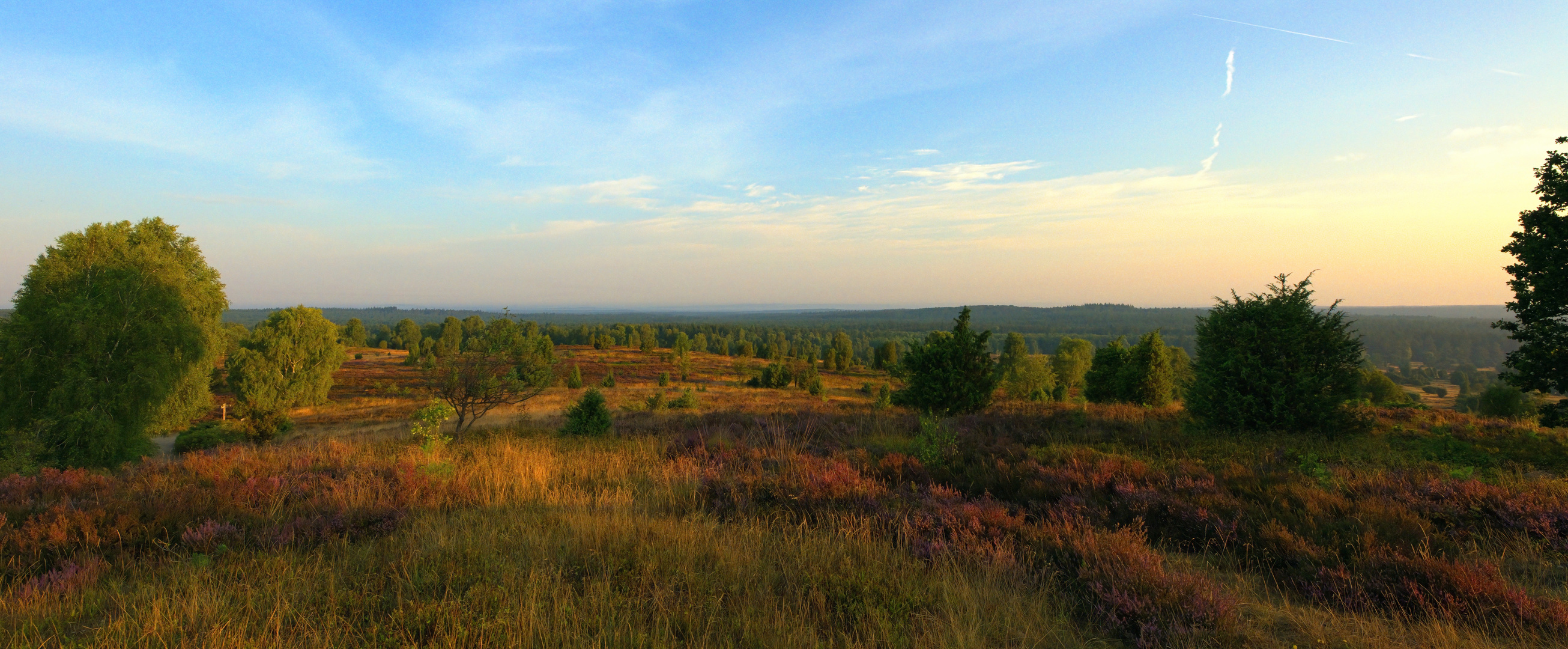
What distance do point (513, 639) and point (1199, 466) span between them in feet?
27.9

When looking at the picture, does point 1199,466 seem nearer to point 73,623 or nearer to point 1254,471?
point 1254,471

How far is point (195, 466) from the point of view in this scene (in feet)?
25.1

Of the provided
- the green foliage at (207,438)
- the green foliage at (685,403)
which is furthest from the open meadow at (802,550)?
the green foliage at (207,438)

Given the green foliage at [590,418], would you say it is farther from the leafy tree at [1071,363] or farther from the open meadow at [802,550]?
the leafy tree at [1071,363]

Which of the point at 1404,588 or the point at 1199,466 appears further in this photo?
the point at 1199,466

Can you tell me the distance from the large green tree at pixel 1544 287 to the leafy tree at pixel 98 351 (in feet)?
139

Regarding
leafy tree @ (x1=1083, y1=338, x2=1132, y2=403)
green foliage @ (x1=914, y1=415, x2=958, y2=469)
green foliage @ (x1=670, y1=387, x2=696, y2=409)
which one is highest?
green foliage @ (x1=914, y1=415, x2=958, y2=469)

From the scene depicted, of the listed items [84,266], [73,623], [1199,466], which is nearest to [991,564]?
[1199,466]

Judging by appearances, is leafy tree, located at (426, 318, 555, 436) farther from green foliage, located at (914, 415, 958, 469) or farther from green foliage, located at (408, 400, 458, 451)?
green foliage, located at (914, 415, 958, 469)

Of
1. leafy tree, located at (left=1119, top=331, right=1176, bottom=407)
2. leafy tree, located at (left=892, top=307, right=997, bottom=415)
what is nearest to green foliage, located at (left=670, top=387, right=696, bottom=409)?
leafy tree, located at (left=892, top=307, right=997, bottom=415)

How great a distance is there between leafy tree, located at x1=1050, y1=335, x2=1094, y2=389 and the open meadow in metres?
57.7

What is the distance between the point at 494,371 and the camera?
15344mm

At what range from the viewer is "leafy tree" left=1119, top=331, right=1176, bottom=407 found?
78.6 ft

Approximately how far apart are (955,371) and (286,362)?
4602cm
